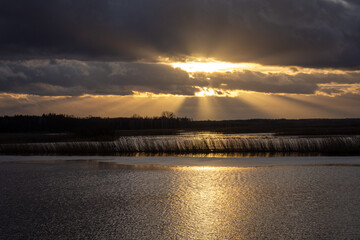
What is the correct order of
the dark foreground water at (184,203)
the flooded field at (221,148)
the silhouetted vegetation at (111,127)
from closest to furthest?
the dark foreground water at (184,203) < the flooded field at (221,148) < the silhouetted vegetation at (111,127)

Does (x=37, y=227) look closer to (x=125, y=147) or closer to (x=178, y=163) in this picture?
(x=178, y=163)

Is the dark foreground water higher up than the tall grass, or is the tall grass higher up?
the tall grass

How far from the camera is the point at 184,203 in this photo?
10055 mm

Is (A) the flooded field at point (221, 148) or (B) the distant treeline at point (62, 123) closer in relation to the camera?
(A) the flooded field at point (221, 148)

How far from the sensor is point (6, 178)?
48.5ft

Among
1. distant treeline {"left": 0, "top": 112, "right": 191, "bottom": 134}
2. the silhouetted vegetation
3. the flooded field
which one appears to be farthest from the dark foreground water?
distant treeline {"left": 0, "top": 112, "right": 191, "bottom": 134}

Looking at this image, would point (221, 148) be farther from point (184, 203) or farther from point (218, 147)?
point (184, 203)

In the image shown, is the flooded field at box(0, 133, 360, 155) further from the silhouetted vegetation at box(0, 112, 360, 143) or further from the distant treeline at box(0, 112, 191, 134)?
the distant treeline at box(0, 112, 191, 134)

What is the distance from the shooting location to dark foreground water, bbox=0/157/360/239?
305 inches

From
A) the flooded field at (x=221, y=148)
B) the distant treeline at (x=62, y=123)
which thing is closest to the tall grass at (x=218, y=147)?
the flooded field at (x=221, y=148)

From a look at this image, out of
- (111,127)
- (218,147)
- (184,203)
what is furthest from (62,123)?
(184,203)

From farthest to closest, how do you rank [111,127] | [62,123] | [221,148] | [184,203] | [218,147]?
[62,123] < [111,127] < [218,147] < [221,148] < [184,203]

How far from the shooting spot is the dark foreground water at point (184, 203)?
7.75m

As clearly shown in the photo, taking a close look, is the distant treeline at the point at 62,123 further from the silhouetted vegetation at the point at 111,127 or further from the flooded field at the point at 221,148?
the flooded field at the point at 221,148
